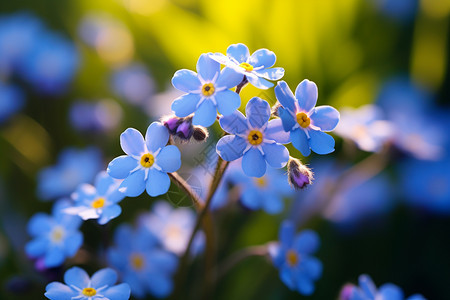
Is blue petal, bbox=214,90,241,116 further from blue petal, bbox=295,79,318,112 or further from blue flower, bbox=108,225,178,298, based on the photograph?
blue flower, bbox=108,225,178,298

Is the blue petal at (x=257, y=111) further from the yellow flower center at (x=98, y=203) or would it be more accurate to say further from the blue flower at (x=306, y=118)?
the yellow flower center at (x=98, y=203)

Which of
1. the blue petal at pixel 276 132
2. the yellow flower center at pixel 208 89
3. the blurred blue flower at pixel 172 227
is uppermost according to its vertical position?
the yellow flower center at pixel 208 89

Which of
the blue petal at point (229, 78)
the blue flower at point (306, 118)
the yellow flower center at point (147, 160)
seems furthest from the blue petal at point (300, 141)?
the yellow flower center at point (147, 160)

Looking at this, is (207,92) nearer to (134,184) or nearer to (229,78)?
(229,78)

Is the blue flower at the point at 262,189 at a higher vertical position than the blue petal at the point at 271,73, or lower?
lower

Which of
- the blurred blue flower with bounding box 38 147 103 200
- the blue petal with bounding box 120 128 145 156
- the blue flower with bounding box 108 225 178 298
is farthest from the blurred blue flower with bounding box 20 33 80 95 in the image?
the blue petal with bounding box 120 128 145 156

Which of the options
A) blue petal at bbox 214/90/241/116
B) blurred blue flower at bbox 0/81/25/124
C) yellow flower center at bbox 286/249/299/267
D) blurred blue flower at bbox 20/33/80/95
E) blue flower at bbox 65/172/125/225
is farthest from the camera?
blurred blue flower at bbox 20/33/80/95
